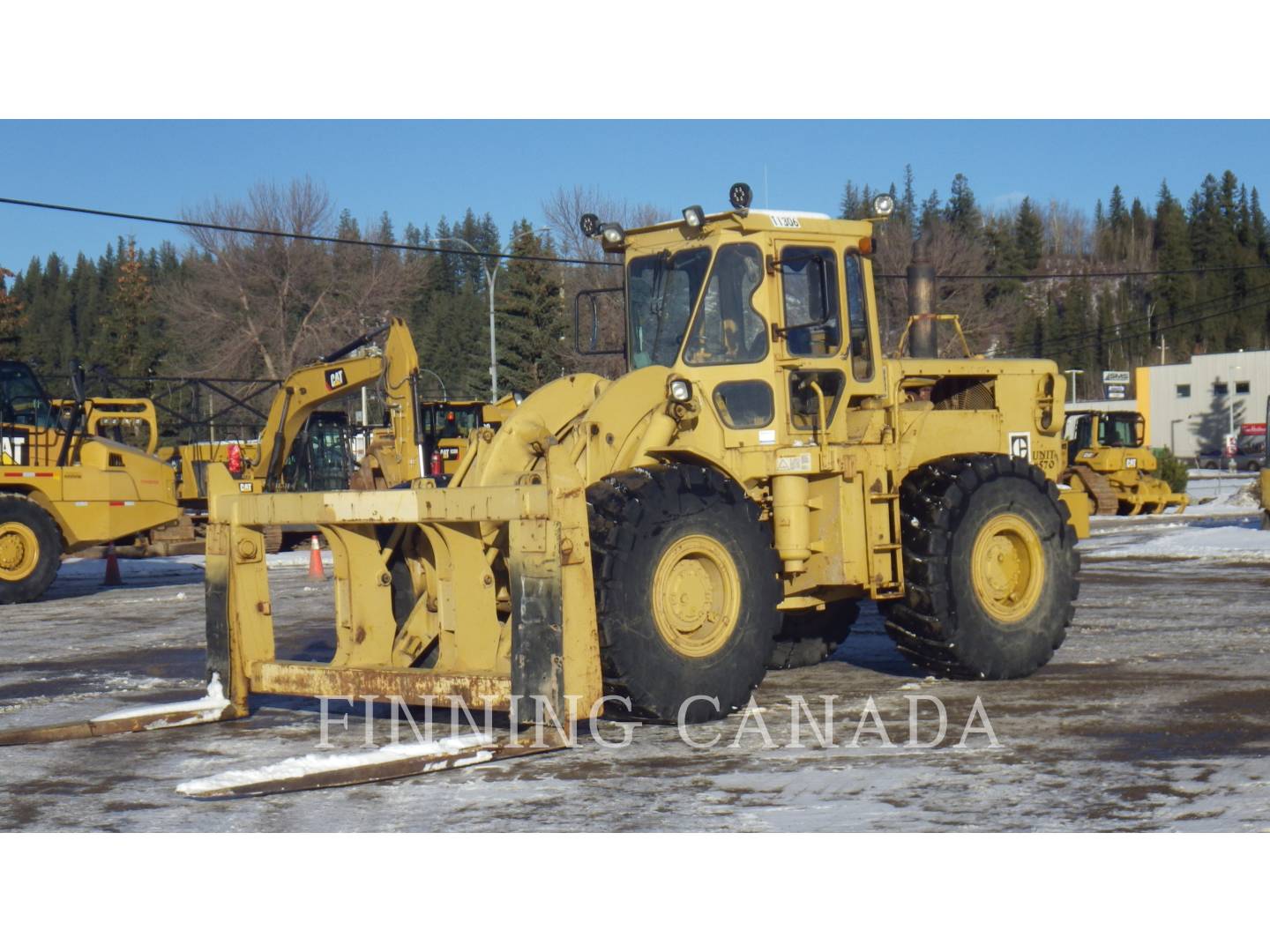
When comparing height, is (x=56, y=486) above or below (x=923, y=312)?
below

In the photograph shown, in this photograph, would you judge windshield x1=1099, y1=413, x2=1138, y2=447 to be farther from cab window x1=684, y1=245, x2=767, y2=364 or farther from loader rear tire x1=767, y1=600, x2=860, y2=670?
cab window x1=684, y1=245, x2=767, y2=364

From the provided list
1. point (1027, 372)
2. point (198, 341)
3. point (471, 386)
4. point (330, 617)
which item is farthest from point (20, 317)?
point (1027, 372)

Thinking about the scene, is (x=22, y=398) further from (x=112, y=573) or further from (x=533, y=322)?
(x=533, y=322)

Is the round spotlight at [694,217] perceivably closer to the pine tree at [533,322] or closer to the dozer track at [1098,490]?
the dozer track at [1098,490]

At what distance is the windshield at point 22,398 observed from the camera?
21.0 m

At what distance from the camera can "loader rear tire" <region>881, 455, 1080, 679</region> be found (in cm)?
988

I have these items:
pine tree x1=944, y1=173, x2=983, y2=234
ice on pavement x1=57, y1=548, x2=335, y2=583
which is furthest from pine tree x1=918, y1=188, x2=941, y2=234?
ice on pavement x1=57, y1=548, x2=335, y2=583

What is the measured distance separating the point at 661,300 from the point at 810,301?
93 cm

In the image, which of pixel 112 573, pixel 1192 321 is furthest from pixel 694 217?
pixel 1192 321

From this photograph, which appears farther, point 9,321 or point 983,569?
point 9,321

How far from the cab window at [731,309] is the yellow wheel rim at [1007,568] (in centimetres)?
215

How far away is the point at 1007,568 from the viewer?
414 inches

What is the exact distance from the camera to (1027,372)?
11250 mm

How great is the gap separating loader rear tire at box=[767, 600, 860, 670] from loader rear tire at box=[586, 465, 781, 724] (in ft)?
7.36
